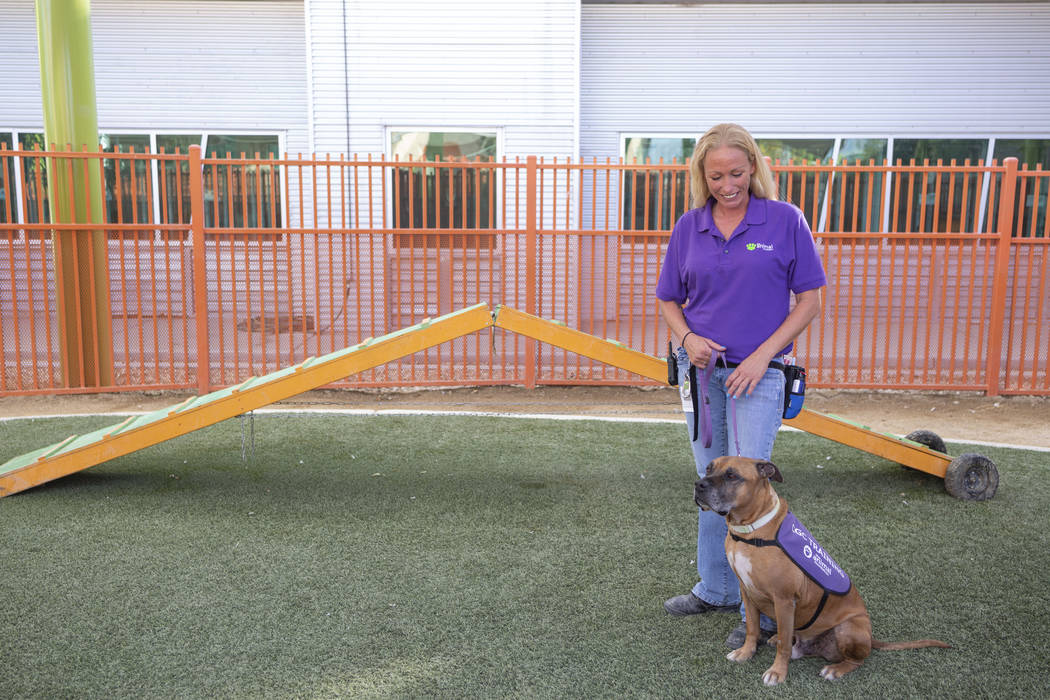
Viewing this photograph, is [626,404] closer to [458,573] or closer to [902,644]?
[458,573]

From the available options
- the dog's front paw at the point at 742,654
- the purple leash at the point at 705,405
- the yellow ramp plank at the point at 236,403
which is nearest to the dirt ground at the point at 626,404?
the yellow ramp plank at the point at 236,403

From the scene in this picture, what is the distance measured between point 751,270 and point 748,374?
1.36 ft

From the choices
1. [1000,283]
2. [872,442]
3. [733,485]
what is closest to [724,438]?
[733,485]

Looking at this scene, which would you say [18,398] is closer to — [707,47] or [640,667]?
[640,667]

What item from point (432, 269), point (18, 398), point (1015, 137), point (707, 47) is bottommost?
point (18, 398)

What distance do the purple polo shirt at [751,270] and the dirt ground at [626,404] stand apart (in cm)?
491

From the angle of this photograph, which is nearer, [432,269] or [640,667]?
[640,667]

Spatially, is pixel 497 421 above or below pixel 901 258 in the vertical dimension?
below

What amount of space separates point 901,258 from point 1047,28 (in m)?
5.12

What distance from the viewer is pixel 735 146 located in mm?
3398

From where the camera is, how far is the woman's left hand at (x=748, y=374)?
3475 mm

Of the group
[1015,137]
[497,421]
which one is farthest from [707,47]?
[497,421]

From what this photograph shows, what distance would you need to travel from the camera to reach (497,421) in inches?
316

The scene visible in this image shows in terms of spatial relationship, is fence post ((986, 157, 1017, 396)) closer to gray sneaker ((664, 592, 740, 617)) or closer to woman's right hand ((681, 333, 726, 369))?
gray sneaker ((664, 592, 740, 617))
